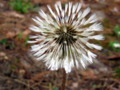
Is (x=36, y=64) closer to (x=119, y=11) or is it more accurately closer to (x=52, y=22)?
(x=52, y=22)

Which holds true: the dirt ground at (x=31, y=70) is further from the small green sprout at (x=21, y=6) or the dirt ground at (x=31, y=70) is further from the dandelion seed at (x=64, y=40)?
the dandelion seed at (x=64, y=40)

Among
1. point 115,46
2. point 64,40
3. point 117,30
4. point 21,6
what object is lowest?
point 64,40

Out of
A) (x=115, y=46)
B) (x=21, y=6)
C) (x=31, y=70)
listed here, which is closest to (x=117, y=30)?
(x=115, y=46)

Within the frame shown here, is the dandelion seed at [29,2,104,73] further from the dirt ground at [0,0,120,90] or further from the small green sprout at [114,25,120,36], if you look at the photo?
the small green sprout at [114,25,120,36]

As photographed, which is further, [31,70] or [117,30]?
[117,30]

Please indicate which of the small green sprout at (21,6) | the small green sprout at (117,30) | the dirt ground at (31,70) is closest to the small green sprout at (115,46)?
the dirt ground at (31,70)

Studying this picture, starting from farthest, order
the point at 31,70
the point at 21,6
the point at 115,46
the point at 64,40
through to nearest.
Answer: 1. the point at 21,6
2. the point at 115,46
3. the point at 31,70
4. the point at 64,40

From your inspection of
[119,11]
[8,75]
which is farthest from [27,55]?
[119,11]

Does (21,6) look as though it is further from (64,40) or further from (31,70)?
(64,40)

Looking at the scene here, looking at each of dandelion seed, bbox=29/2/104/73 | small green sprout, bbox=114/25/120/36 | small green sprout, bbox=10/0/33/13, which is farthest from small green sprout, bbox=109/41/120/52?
dandelion seed, bbox=29/2/104/73
